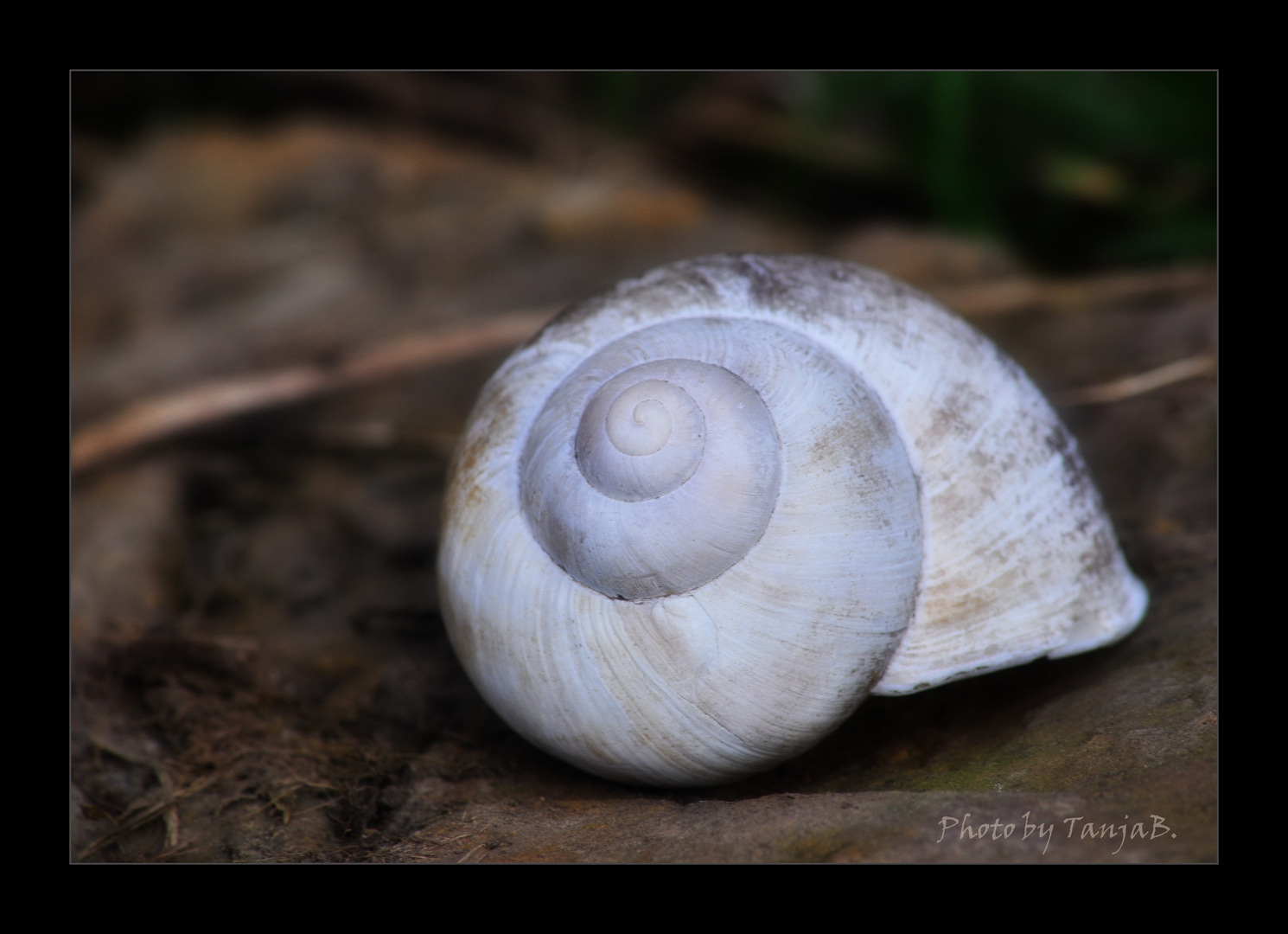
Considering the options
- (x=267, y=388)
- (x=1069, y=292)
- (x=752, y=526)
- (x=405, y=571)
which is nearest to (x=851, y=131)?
(x=1069, y=292)

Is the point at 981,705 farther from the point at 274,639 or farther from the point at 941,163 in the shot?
the point at 941,163

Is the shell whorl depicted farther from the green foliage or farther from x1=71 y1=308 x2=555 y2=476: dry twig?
the green foliage

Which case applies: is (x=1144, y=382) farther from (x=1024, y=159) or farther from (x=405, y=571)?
(x=405, y=571)

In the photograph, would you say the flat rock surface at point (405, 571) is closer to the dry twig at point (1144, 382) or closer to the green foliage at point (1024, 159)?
the dry twig at point (1144, 382)

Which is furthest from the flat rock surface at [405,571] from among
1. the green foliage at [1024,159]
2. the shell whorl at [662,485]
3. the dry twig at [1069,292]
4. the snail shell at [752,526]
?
the shell whorl at [662,485]

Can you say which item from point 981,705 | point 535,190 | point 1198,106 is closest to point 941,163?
point 1198,106

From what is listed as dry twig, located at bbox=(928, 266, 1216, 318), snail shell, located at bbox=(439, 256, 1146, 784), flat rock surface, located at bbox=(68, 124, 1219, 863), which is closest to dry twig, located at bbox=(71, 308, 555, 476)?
flat rock surface, located at bbox=(68, 124, 1219, 863)
